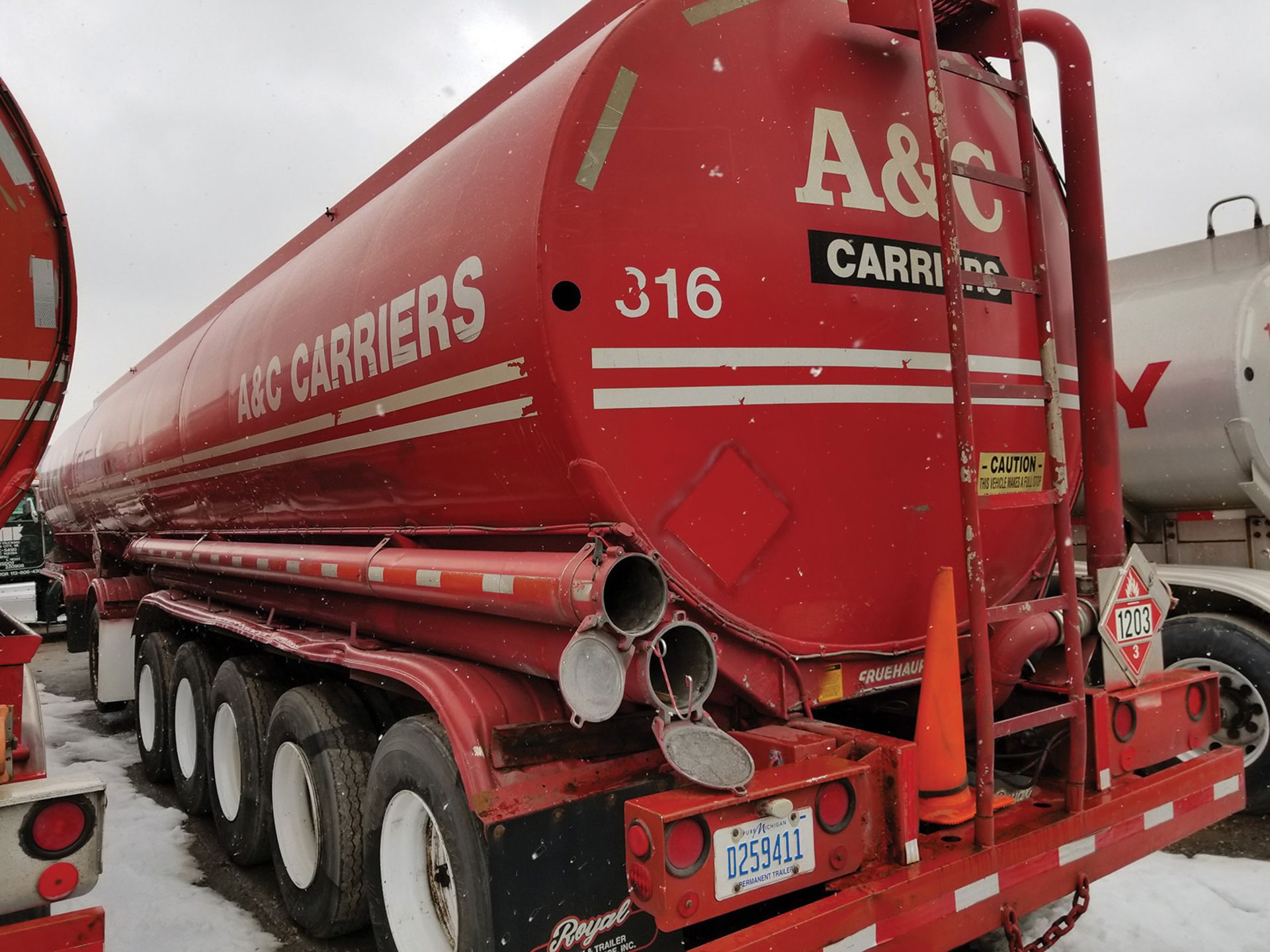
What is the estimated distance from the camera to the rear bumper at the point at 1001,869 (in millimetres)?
2172

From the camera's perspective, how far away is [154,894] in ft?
14.1

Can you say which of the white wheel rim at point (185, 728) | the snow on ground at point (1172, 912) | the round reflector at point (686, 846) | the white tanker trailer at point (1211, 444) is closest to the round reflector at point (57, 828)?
the round reflector at point (686, 846)

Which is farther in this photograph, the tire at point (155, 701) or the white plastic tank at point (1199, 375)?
the tire at point (155, 701)

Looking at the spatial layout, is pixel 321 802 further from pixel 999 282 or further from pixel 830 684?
pixel 999 282

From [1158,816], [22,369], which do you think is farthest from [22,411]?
[1158,816]

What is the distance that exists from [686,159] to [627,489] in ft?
2.98

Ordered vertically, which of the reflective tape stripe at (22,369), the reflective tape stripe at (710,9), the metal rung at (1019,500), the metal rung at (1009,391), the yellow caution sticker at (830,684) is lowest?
the yellow caution sticker at (830,684)

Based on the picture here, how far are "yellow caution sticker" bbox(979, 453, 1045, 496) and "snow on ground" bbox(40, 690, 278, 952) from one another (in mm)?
3336

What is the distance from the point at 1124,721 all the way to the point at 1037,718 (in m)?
0.54

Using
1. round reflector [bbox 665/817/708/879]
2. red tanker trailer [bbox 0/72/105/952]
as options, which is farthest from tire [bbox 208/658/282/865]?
round reflector [bbox 665/817/708/879]

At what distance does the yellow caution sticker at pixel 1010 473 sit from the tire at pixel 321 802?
251 cm

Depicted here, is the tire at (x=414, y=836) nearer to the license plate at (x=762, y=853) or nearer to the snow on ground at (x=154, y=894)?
the license plate at (x=762, y=853)

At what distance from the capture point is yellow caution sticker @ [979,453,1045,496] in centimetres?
307

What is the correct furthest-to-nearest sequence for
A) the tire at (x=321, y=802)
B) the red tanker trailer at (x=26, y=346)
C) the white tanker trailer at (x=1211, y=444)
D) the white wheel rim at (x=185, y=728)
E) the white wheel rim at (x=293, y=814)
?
the white wheel rim at (x=185, y=728), the white tanker trailer at (x=1211, y=444), the white wheel rim at (x=293, y=814), the tire at (x=321, y=802), the red tanker trailer at (x=26, y=346)
